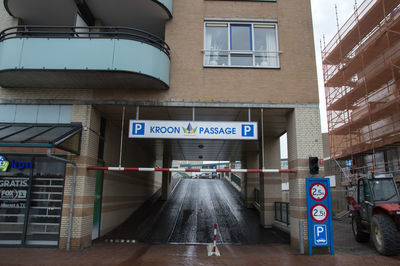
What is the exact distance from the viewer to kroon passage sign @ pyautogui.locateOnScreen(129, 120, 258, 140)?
34.7ft

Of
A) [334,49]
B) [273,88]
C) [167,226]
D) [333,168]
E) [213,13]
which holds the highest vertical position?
[334,49]

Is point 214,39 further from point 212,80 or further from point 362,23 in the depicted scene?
point 362,23

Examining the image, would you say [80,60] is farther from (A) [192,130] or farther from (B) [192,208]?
(B) [192,208]

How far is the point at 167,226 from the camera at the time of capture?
14.9 m

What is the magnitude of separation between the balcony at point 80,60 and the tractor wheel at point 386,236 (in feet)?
28.6

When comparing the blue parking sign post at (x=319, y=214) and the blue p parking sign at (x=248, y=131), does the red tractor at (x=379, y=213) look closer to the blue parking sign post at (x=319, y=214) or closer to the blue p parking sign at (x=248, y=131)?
the blue parking sign post at (x=319, y=214)

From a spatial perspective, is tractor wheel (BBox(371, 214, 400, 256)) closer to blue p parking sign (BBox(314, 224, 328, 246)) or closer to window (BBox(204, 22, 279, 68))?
blue p parking sign (BBox(314, 224, 328, 246))

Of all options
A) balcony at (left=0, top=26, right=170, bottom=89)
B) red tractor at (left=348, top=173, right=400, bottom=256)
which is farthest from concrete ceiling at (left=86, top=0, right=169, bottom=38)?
red tractor at (left=348, top=173, right=400, bottom=256)

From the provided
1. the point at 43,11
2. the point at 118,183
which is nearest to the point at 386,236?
the point at 118,183

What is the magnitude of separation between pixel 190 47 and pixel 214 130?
3.59m

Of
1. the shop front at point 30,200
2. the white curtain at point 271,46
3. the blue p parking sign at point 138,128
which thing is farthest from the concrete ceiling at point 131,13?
the shop front at point 30,200

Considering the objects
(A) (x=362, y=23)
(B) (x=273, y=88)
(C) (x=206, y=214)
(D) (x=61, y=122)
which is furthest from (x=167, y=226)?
(A) (x=362, y=23)

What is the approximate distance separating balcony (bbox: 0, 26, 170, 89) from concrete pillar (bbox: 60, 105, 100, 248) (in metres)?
1.37

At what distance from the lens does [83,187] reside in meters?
10.5
